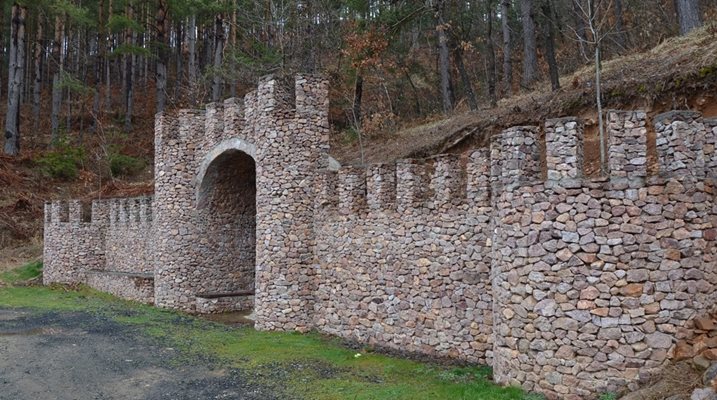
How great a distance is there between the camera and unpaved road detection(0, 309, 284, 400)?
28.7ft

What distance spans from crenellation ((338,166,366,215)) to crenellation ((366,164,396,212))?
0.54 meters

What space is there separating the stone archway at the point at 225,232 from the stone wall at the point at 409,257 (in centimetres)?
420

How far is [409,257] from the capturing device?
10703 mm

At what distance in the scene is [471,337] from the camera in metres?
9.62

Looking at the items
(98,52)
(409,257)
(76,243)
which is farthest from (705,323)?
(98,52)

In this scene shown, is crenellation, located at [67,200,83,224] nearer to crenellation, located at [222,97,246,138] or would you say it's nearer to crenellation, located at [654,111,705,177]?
crenellation, located at [222,97,246,138]

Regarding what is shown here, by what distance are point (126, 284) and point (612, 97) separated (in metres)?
14.4

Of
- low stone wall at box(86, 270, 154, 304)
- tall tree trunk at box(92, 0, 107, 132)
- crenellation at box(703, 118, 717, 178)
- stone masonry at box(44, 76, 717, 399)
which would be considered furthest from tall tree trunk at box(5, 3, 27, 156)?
crenellation at box(703, 118, 717, 178)

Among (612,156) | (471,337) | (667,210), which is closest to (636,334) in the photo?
(667,210)

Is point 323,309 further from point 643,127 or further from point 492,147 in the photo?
point 643,127

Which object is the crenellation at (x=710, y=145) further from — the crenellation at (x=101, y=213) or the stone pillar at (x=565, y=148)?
the crenellation at (x=101, y=213)

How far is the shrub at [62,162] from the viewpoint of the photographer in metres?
30.5

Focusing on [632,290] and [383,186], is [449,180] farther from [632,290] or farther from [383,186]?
[632,290]

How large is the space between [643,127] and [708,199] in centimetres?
108
